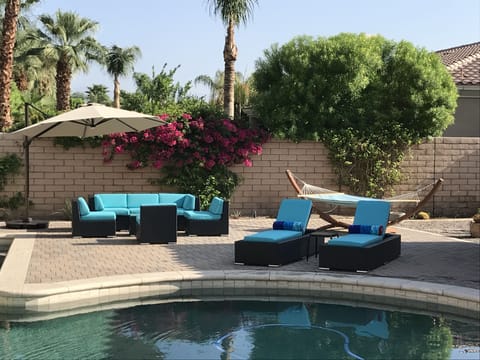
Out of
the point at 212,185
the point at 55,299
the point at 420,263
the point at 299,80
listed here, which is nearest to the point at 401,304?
the point at 420,263

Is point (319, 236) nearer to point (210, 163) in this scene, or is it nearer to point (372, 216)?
point (372, 216)

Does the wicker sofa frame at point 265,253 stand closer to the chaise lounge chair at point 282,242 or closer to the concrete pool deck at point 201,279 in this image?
the chaise lounge chair at point 282,242

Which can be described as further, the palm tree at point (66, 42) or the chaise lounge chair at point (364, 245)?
the palm tree at point (66, 42)

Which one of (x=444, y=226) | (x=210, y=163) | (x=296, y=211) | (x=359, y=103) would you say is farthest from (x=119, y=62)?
(x=296, y=211)

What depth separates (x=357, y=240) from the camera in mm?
9367

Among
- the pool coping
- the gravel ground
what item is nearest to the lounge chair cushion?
the pool coping

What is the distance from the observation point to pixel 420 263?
9.84 m

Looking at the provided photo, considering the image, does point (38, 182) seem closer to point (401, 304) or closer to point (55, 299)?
point (55, 299)

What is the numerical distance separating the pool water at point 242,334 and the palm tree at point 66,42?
952 inches

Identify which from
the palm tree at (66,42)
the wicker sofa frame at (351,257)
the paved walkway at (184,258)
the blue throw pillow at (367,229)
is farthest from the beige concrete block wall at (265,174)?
the palm tree at (66,42)

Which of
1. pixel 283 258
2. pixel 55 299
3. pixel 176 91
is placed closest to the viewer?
pixel 55 299

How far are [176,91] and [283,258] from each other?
121 feet

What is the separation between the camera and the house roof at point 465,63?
21.7 m

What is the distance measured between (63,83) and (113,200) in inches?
707
